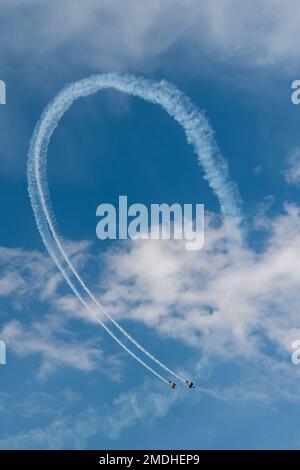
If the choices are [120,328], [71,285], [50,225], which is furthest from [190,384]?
[50,225]

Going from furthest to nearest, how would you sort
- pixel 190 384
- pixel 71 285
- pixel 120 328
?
1. pixel 190 384
2. pixel 120 328
3. pixel 71 285

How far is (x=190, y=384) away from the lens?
133875mm
